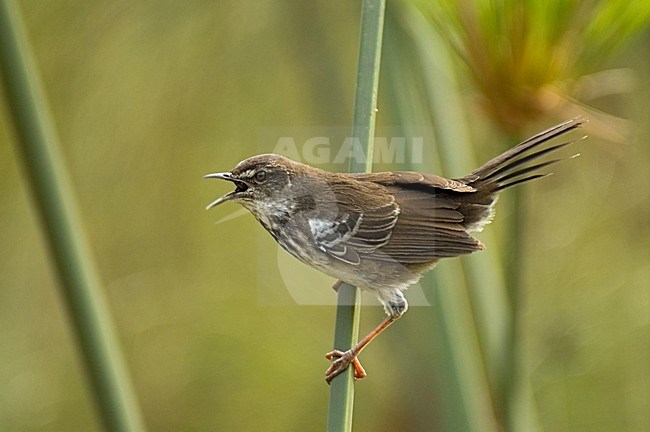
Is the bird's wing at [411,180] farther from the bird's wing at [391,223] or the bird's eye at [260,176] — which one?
the bird's eye at [260,176]

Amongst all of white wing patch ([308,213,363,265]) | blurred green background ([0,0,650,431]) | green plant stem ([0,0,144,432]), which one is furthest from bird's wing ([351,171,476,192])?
blurred green background ([0,0,650,431])

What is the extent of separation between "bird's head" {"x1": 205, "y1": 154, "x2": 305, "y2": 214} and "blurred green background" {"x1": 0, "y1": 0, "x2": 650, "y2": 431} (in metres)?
1.06

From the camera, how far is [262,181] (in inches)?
78.8

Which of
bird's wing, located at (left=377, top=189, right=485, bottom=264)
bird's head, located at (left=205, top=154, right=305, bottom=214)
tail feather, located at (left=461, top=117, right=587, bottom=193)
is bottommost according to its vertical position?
bird's wing, located at (left=377, top=189, right=485, bottom=264)

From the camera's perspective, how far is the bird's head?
1.98 m

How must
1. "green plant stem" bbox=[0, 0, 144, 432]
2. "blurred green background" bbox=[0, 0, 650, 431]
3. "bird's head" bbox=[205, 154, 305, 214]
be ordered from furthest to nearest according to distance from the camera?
1. "blurred green background" bbox=[0, 0, 650, 431]
2. "bird's head" bbox=[205, 154, 305, 214]
3. "green plant stem" bbox=[0, 0, 144, 432]

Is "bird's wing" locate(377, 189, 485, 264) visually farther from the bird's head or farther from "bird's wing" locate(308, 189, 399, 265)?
the bird's head

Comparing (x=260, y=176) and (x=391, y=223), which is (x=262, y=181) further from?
(x=391, y=223)

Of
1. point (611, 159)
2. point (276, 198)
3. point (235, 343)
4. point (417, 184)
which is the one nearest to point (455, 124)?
point (417, 184)

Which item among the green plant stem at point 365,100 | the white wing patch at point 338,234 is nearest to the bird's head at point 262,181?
the white wing patch at point 338,234

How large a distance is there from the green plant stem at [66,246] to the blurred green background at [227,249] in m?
1.50

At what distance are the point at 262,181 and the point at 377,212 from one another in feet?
1.09

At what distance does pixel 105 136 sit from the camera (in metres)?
3.51

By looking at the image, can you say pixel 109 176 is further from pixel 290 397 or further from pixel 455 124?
pixel 455 124
